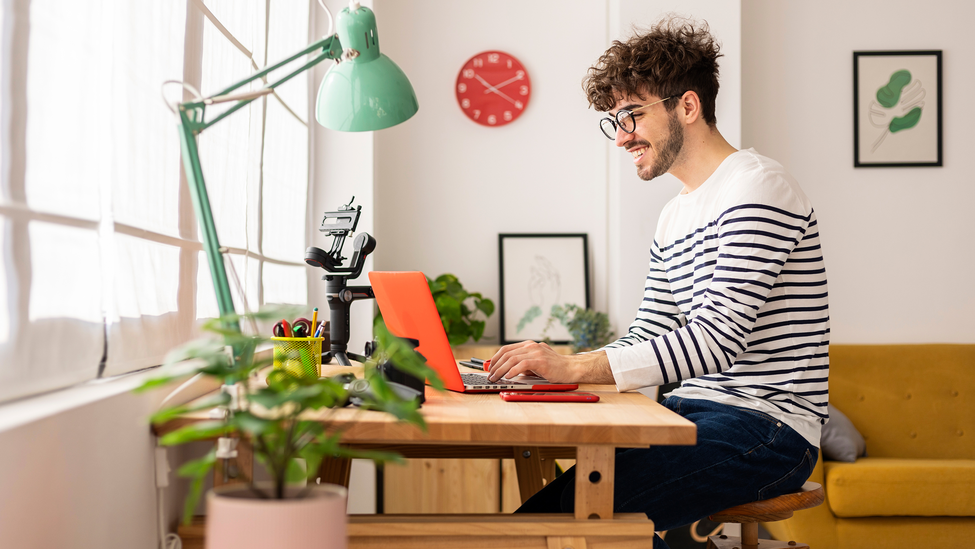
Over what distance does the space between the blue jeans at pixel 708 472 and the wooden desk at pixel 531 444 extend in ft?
Answer: 0.66

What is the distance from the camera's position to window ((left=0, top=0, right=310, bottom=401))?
88 centimetres

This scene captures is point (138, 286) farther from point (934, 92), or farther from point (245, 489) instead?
point (934, 92)

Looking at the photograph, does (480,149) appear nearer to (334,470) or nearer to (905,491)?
(334,470)

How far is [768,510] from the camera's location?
1.37m

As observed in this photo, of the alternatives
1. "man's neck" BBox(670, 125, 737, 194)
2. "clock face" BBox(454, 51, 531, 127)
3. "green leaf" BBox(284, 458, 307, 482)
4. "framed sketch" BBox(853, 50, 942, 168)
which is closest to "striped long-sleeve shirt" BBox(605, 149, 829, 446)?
"man's neck" BBox(670, 125, 737, 194)

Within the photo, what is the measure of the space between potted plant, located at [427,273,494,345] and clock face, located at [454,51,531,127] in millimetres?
808

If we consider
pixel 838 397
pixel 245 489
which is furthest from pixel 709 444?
pixel 838 397

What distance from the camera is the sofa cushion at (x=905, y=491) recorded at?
2.46 m

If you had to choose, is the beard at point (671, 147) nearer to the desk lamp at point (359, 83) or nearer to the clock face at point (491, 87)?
the desk lamp at point (359, 83)

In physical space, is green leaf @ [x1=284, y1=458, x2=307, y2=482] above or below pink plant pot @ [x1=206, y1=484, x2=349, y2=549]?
above

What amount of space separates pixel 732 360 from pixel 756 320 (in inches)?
5.5

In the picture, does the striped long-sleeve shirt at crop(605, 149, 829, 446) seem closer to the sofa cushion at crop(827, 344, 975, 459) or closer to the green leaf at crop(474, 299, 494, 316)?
the green leaf at crop(474, 299, 494, 316)

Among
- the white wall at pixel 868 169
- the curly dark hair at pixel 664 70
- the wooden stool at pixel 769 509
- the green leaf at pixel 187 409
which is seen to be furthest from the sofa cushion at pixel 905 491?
the green leaf at pixel 187 409

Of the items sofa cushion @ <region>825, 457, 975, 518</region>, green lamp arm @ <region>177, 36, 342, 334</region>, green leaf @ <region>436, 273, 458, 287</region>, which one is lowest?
sofa cushion @ <region>825, 457, 975, 518</region>
